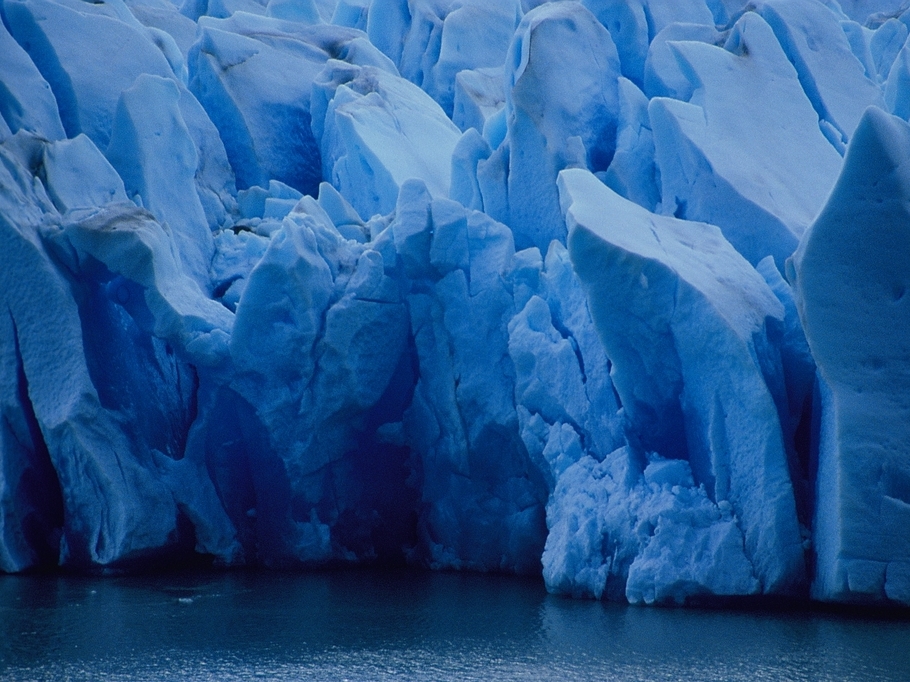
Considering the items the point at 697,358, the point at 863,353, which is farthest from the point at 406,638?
the point at 863,353

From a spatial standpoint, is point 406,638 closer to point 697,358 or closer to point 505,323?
point 697,358

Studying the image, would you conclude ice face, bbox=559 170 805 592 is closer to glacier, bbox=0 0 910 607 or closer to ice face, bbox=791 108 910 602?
→ glacier, bbox=0 0 910 607

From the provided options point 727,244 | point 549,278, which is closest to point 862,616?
point 727,244

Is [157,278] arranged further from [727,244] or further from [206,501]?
[727,244]

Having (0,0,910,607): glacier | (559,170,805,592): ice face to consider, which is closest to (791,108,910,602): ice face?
(0,0,910,607): glacier

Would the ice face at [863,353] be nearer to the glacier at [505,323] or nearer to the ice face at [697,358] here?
the glacier at [505,323]

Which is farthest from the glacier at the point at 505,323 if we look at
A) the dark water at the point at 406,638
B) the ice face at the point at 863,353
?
the dark water at the point at 406,638
